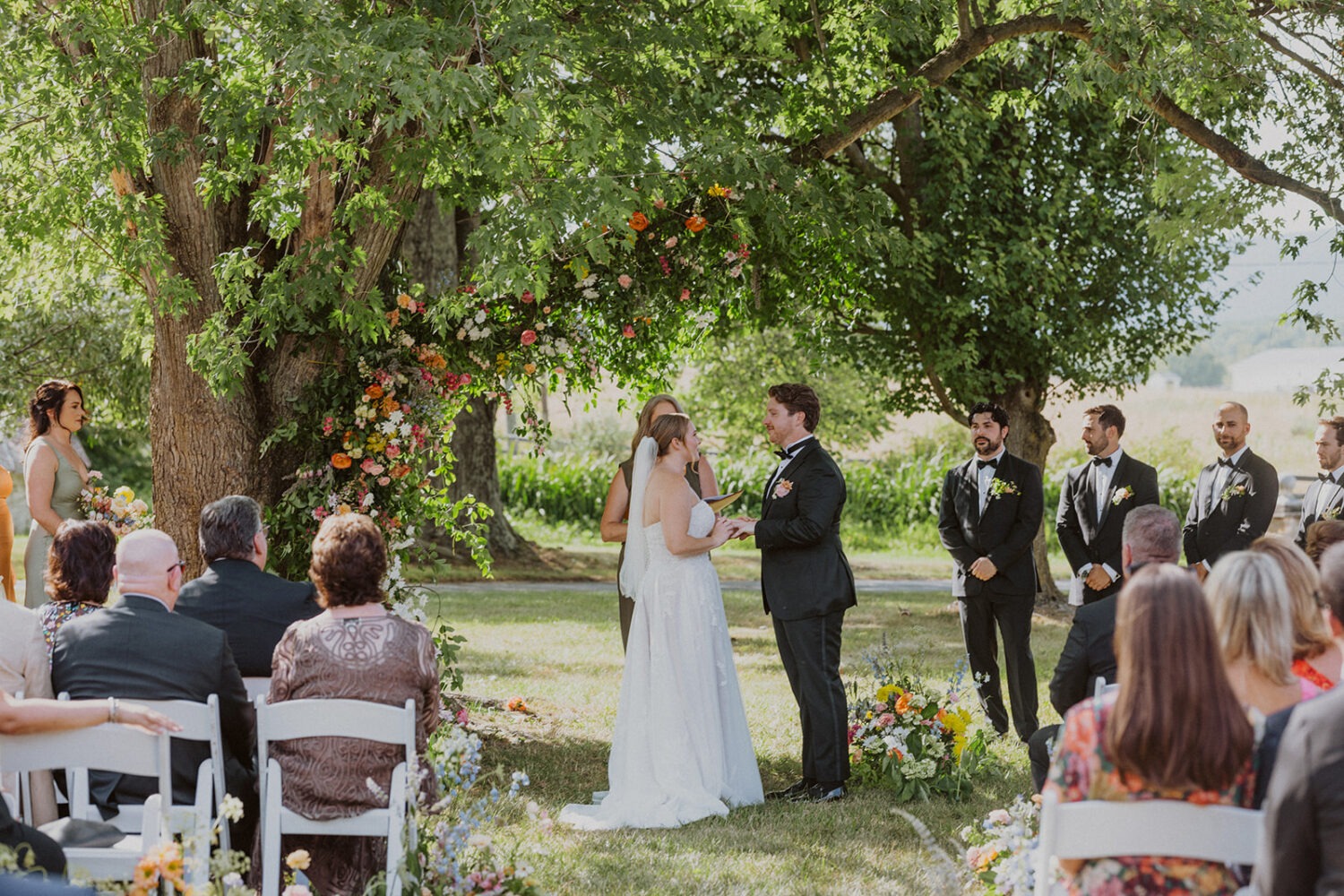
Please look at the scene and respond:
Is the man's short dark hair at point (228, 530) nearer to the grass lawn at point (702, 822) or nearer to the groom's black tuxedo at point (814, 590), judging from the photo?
the grass lawn at point (702, 822)

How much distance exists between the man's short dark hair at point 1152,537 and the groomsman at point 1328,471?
3294 mm

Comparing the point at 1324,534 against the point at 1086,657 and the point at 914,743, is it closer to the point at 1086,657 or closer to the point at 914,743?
the point at 1086,657

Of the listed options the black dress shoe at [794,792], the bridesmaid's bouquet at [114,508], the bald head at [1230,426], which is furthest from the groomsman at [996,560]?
the bridesmaid's bouquet at [114,508]

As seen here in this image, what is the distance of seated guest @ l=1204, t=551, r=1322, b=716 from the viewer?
3.11 meters

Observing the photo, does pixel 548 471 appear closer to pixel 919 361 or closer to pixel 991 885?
pixel 919 361

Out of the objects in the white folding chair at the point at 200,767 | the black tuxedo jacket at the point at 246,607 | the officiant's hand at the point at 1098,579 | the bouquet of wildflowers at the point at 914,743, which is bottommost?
the bouquet of wildflowers at the point at 914,743

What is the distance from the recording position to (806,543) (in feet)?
21.5

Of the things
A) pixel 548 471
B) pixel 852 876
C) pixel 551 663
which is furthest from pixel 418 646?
pixel 548 471

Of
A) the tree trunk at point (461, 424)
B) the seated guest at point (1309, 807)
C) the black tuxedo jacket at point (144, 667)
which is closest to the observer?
the seated guest at point (1309, 807)

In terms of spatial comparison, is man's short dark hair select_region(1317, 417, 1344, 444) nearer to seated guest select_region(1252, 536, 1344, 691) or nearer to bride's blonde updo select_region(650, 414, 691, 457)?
bride's blonde updo select_region(650, 414, 691, 457)

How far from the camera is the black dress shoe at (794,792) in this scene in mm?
6664

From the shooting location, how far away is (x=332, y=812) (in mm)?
4301

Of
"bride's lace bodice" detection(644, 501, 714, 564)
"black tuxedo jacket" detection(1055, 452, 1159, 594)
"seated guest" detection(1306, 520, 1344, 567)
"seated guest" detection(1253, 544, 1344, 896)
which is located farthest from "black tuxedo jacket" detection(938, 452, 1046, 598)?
"seated guest" detection(1253, 544, 1344, 896)

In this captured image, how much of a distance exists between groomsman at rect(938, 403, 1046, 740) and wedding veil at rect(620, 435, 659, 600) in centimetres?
197
